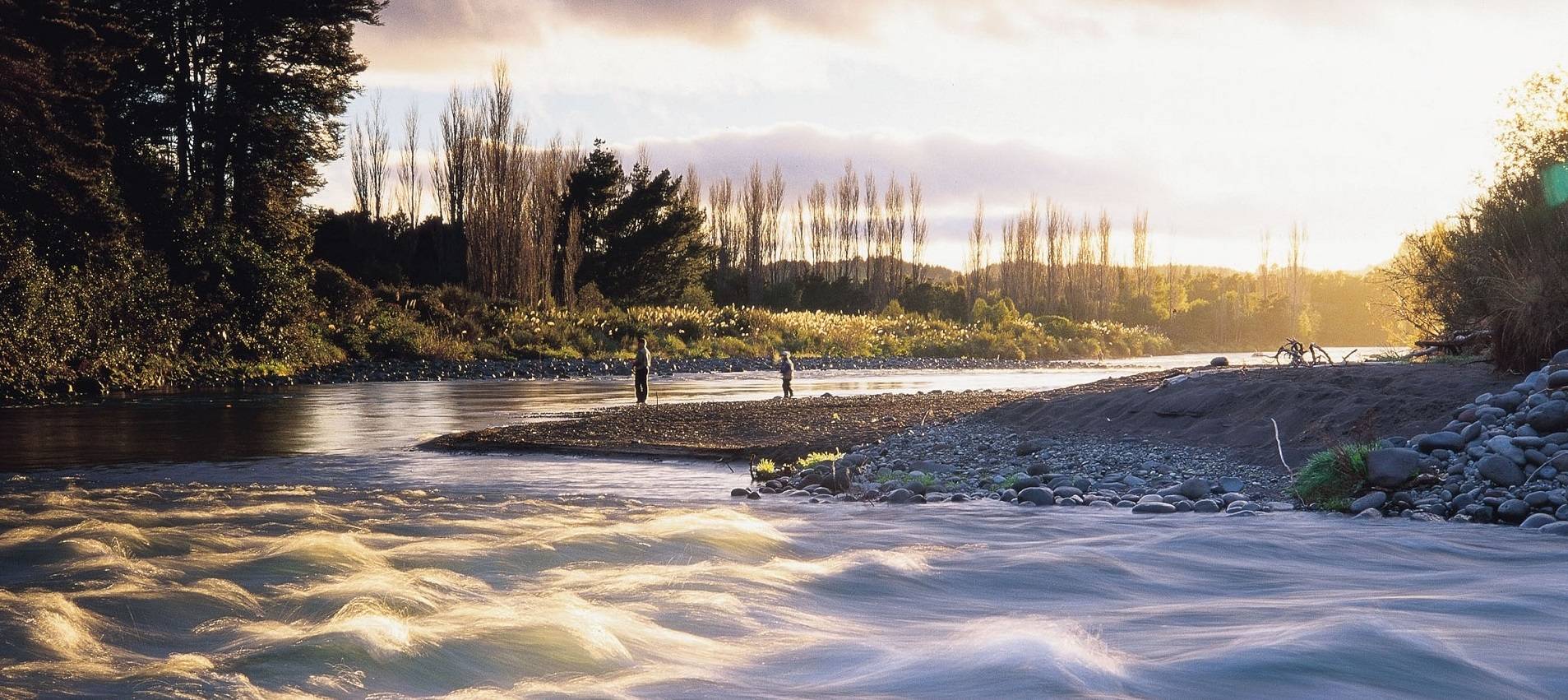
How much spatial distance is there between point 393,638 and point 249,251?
92.0 ft

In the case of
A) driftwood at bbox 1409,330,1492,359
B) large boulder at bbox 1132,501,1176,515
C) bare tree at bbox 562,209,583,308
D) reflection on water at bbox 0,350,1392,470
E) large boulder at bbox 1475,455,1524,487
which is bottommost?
large boulder at bbox 1132,501,1176,515

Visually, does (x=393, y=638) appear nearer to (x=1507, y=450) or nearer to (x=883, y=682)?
(x=883, y=682)

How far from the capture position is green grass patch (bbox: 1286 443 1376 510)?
32.2 feet

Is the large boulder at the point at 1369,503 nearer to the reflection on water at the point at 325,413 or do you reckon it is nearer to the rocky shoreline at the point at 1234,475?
the rocky shoreline at the point at 1234,475

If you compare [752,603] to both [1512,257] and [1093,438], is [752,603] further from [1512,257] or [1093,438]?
[1512,257]

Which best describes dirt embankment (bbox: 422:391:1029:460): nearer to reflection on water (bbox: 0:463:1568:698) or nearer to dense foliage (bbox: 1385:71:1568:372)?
reflection on water (bbox: 0:463:1568:698)

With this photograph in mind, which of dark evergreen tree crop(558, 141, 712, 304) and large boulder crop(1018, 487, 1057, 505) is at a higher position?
dark evergreen tree crop(558, 141, 712, 304)

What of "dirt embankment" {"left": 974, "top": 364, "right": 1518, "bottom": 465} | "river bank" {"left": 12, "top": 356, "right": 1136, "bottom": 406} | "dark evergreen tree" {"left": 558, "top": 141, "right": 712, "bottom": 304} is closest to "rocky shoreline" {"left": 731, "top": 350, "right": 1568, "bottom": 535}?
"dirt embankment" {"left": 974, "top": 364, "right": 1518, "bottom": 465}

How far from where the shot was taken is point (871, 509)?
34.3 feet

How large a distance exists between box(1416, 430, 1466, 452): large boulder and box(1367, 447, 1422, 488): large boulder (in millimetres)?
377

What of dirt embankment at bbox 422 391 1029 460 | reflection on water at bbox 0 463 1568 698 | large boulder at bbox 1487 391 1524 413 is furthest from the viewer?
dirt embankment at bbox 422 391 1029 460

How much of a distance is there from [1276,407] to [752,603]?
26.1 feet

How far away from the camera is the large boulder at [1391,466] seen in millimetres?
A: 9711

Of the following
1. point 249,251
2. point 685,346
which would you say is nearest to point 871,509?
point 249,251
